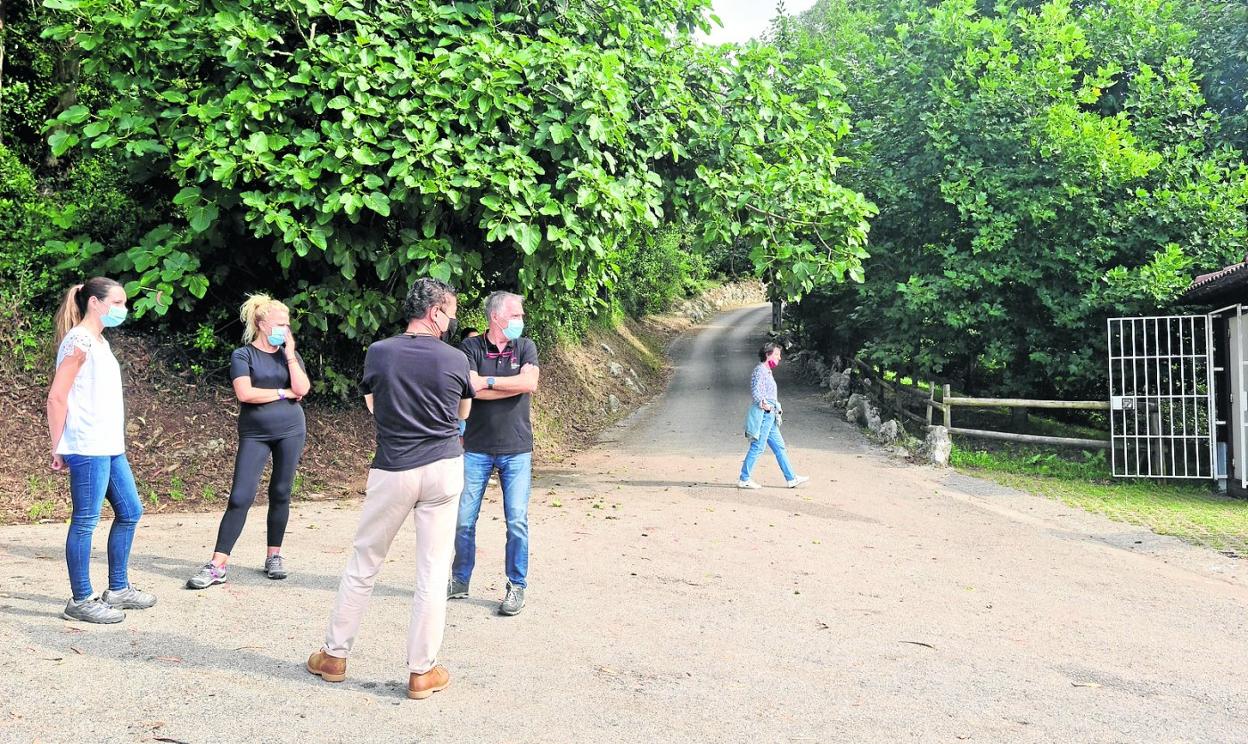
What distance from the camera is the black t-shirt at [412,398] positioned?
4.22m

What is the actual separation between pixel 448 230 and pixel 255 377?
431cm

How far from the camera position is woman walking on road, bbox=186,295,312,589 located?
19.1ft

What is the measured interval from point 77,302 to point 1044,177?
549 inches

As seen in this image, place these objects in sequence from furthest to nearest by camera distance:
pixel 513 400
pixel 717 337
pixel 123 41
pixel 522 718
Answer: pixel 717 337 → pixel 123 41 → pixel 513 400 → pixel 522 718

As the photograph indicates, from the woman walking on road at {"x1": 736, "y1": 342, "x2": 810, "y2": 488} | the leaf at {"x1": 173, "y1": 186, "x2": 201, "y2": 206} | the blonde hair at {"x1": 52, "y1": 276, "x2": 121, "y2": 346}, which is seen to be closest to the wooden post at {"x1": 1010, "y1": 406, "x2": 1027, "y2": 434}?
the woman walking on road at {"x1": 736, "y1": 342, "x2": 810, "y2": 488}

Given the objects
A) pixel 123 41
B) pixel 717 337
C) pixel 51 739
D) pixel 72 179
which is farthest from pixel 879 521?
pixel 717 337

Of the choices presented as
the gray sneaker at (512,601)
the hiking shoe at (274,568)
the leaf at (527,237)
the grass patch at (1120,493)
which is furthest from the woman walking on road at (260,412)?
the grass patch at (1120,493)

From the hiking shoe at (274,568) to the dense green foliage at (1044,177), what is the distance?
10.4m

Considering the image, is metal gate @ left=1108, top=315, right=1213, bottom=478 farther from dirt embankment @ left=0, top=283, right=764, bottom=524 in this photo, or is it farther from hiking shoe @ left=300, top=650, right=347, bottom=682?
hiking shoe @ left=300, top=650, right=347, bottom=682

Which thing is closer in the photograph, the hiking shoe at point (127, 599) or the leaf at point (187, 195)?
the hiking shoe at point (127, 599)

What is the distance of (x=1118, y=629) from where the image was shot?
5.86 meters

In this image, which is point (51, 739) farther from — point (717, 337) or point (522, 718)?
point (717, 337)

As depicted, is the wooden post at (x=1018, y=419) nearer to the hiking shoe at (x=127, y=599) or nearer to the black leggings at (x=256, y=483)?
the black leggings at (x=256, y=483)

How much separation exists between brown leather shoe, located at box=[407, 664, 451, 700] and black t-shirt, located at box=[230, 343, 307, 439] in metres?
2.33
